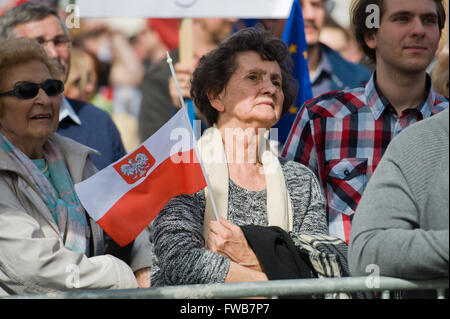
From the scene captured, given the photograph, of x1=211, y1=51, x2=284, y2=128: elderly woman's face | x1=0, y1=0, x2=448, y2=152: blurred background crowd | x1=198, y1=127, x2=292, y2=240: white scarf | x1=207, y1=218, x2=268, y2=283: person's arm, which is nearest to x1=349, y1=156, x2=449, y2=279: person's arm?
x1=207, y1=218, x2=268, y2=283: person's arm

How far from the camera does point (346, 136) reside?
4.69 metres

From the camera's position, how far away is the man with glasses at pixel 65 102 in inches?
210

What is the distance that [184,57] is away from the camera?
5.27 meters

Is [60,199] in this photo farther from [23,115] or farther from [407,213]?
[407,213]

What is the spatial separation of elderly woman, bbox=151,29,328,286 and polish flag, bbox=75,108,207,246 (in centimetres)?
10

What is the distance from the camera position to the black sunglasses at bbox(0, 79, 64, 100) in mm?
4262

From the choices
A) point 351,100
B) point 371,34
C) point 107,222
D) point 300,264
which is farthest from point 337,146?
point 107,222

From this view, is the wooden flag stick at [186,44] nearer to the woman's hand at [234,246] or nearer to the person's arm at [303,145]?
the person's arm at [303,145]

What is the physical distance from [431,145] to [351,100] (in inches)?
76.8

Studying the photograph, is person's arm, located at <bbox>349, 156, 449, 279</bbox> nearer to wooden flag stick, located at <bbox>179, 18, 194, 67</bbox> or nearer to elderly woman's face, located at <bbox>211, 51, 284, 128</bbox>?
elderly woman's face, located at <bbox>211, 51, 284, 128</bbox>

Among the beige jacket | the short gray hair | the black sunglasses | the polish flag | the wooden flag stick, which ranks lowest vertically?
the beige jacket

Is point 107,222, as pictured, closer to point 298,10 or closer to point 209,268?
point 209,268

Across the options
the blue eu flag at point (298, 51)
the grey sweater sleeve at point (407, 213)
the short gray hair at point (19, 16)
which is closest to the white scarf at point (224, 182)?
the grey sweater sleeve at point (407, 213)

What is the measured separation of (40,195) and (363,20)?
219 centimetres
